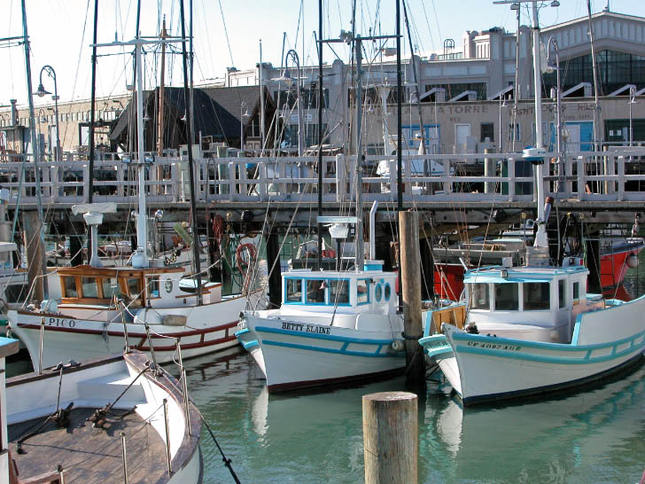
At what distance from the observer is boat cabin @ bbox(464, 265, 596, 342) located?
56.0ft

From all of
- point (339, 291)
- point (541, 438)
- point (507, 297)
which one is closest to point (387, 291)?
point (339, 291)

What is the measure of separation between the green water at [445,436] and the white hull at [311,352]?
421 millimetres

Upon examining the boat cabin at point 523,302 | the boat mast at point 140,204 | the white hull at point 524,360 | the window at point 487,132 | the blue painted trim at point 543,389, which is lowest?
the blue painted trim at point 543,389

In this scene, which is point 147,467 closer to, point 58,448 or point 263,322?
point 58,448

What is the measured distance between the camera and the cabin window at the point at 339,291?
18203 millimetres

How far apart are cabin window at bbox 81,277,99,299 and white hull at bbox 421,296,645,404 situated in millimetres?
8274

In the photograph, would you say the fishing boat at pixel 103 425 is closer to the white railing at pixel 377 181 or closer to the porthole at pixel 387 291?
the porthole at pixel 387 291

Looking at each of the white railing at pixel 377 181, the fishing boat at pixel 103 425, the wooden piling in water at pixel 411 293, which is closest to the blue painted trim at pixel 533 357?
the wooden piling in water at pixel 411 293

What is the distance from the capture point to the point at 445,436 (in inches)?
568

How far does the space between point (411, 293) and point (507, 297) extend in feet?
6.11

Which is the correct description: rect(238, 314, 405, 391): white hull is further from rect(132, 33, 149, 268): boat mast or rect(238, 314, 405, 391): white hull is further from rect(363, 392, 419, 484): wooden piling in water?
rect(363, 392, 419, 484): wooden piling in water

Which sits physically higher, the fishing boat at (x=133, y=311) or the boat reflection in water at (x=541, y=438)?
the fishing boat at (x=133, y=311)

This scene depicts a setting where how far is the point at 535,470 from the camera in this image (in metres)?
12.8

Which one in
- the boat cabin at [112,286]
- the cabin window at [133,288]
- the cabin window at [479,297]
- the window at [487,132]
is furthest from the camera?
the window at [487,132]
